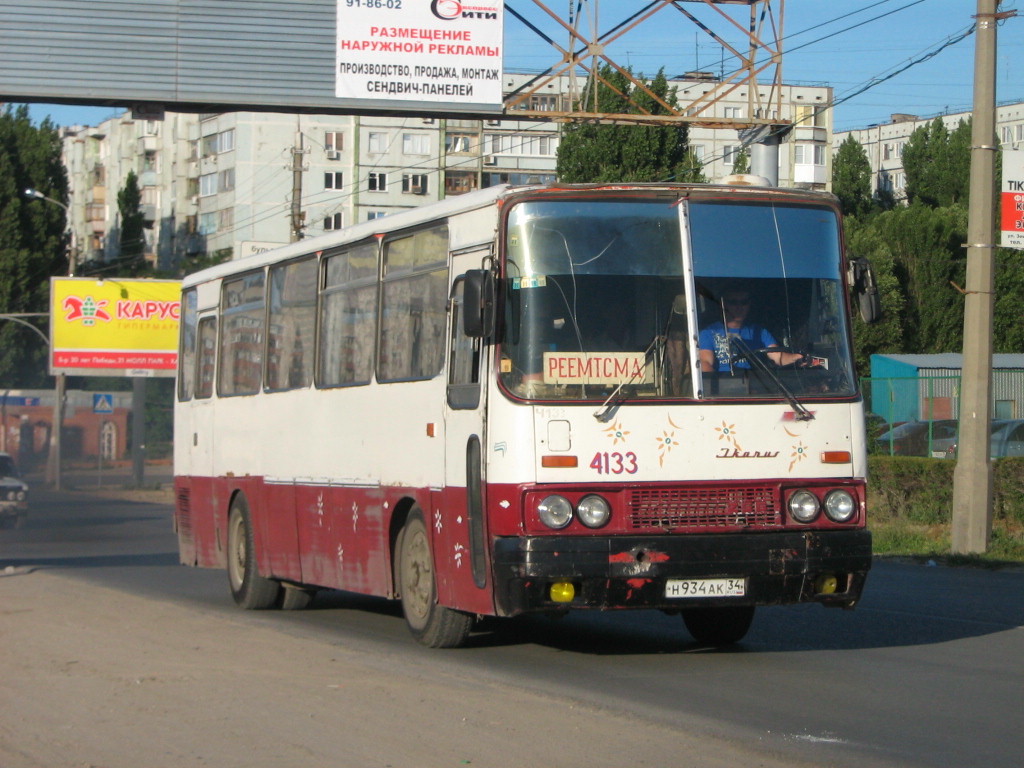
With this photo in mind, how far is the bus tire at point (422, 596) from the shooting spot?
35.0ft

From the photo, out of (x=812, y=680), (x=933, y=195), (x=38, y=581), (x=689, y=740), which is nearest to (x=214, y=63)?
(x=38, y=581)

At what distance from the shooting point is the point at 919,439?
26875mm

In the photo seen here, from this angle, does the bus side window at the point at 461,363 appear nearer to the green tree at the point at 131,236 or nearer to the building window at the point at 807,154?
the green tree at the point at 131,236

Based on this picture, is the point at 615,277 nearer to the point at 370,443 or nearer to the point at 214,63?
the point at 370,443

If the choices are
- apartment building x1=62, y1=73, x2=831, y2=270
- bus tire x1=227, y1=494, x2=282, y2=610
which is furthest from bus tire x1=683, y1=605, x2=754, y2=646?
apartment building x1=62, y1=73, x2=831, y2=270

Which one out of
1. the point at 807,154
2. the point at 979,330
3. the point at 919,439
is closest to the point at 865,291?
the point at 979,330

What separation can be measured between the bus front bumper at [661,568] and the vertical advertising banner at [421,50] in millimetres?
12253

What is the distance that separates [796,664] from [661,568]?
1.28m

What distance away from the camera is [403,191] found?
8962cm

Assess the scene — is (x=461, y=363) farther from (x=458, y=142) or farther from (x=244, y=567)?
(x=458, y=142)

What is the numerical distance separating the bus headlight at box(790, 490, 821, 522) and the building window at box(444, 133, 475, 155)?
252ft

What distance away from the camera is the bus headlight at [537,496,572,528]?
934cm

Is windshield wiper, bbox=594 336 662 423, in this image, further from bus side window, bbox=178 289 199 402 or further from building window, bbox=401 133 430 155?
building window, bbox=401 133 430 155

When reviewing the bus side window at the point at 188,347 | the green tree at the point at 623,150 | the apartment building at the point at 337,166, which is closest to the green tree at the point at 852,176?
the apartment building at the point at 337,166
